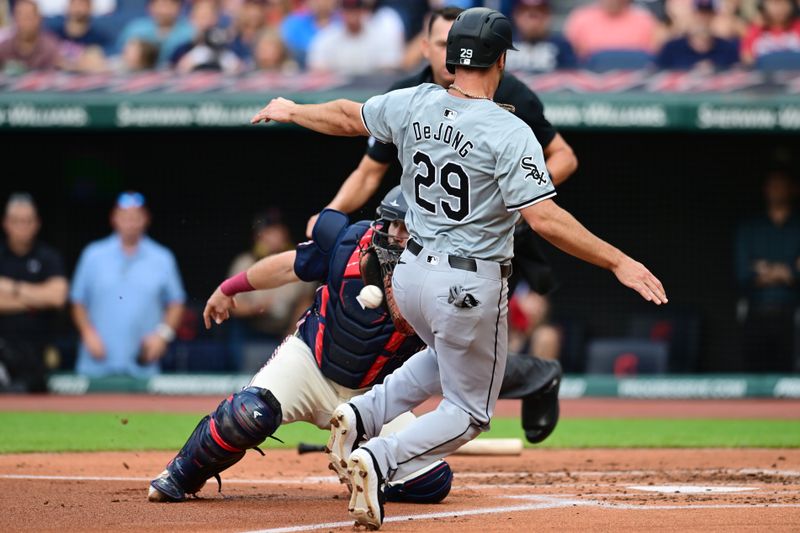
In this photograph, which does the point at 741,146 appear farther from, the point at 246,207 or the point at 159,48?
the point at 159,48

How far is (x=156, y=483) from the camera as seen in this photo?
4762 millimetres

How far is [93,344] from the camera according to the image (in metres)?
10.1

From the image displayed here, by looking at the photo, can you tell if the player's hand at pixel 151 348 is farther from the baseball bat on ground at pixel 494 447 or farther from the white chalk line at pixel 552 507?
the white chalk line at pixel 552 507

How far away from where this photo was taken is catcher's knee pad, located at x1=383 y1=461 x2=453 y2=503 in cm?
484

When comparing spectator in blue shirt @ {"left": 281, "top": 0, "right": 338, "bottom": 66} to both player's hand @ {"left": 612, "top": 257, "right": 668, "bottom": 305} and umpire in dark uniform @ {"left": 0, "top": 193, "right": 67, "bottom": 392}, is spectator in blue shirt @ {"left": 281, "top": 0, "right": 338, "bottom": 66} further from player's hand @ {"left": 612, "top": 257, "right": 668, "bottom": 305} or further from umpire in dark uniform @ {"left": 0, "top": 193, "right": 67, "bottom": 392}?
player's hand @ {"left": 612, "top": 257, "right": 668, "bottom": 305}

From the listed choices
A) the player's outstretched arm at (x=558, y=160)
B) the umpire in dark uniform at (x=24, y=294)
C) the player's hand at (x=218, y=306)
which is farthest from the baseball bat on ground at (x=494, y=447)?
the umpire in dark uniform at (x=24, y=294)

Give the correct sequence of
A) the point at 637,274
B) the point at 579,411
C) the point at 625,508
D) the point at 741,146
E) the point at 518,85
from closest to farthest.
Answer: the point at 637,274
the point at 625,508
the point at 518,85
the point at 579,411
the point at 741,146

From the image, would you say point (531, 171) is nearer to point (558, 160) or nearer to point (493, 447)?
point (558, 160)

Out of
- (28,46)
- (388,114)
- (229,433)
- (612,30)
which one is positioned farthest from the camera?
(28,46)

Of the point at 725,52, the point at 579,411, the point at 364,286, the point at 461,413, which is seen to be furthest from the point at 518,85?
the point at 725,52

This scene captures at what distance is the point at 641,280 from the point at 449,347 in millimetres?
668

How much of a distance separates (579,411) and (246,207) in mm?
3565

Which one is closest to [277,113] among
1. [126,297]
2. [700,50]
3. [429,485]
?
[429,485]

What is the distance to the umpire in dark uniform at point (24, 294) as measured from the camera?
10148mm
